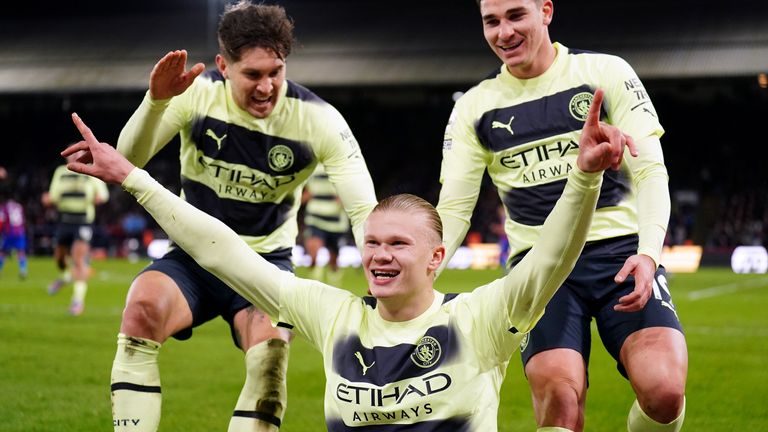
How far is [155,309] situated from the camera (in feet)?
15.8

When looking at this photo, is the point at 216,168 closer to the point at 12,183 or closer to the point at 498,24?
the point at 498,24

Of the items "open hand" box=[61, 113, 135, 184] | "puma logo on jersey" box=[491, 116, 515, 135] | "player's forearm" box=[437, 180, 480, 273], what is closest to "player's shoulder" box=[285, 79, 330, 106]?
"player's forearm" box=[437, 180, 480, 273]

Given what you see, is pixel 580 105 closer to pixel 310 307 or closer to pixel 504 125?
pixel 504 125

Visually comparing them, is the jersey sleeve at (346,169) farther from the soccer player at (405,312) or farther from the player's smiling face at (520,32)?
the soccer player at (405,312)

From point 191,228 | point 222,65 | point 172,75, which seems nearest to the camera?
point 191,228

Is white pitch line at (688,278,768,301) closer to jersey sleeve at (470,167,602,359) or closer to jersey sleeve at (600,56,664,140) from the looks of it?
jersey sleeve at (600,56,664,140)

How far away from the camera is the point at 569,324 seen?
438 cm

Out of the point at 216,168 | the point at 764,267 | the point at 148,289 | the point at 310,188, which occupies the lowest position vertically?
the point at 764,267

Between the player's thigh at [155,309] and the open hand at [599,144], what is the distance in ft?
8.00

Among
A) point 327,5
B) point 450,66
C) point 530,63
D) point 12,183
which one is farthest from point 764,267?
point 12,183

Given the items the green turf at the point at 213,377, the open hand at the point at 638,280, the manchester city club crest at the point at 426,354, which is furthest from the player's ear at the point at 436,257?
the green turf at the point at 213,377

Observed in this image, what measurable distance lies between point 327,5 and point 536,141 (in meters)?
33.2

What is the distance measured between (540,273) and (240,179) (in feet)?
7.17

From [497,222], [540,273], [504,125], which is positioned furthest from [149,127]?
[497,222]
